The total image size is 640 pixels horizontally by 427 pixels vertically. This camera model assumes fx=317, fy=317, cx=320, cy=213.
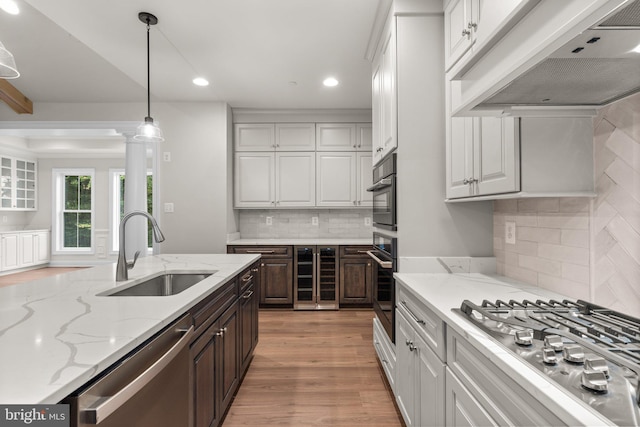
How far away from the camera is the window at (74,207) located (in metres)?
7.58

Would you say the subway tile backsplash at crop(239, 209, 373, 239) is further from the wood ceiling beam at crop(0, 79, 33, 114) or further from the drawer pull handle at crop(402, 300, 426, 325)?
the wood ceiling beam at crop(0, 79, 33, 114)

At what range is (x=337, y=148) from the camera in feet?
14.2

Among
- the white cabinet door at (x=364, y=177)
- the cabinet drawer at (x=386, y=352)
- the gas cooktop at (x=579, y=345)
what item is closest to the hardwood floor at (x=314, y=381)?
the cabinet drawer at (x=386, y=352)

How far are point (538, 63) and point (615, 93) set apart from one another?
1.70 feet

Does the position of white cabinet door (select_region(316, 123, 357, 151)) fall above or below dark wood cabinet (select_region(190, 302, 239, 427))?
above

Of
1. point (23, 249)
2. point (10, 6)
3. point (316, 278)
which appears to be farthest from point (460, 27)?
point (23, 249)

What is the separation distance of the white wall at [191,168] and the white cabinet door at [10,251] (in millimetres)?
3777

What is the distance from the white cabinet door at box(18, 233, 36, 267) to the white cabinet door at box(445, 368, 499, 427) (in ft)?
28.7

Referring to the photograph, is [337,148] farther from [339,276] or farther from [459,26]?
[459,26]

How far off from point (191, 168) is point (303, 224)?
1.67 m

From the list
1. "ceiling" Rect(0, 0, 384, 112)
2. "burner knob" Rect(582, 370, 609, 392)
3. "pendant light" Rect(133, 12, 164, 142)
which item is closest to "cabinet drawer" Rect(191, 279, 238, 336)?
"burner knob" Rect(582, 370, 609, 392)

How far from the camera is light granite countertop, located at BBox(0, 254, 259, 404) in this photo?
67 cm

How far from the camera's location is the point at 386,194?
219cm

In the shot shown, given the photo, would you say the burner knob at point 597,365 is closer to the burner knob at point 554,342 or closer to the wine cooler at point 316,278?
the burner knob at point 554,342
